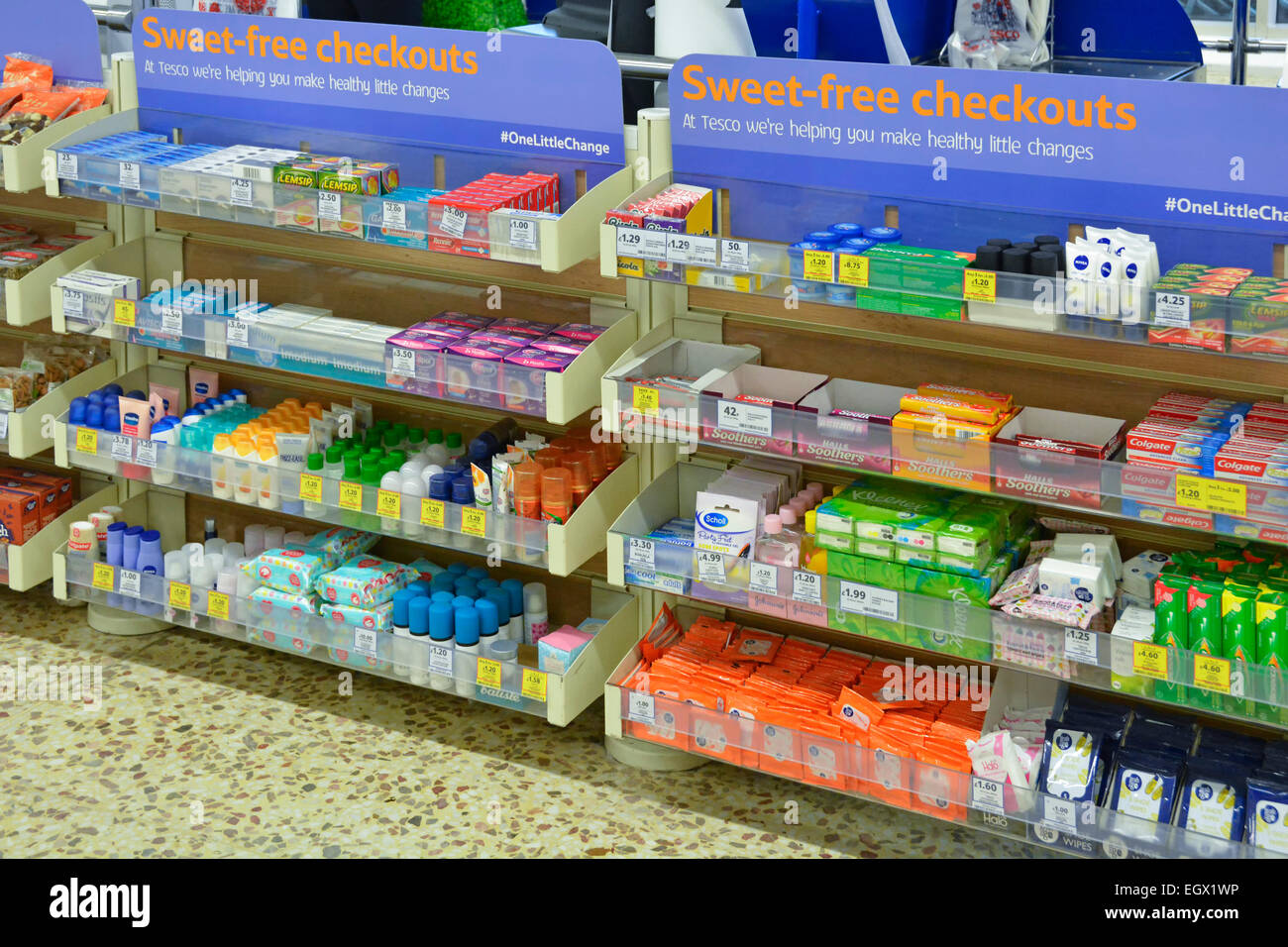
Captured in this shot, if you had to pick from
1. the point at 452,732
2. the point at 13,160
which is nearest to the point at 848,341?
the point at 452,732

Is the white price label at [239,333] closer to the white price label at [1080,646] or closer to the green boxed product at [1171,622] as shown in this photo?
the white price label at [1080,646]

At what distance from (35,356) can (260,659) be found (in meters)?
1.22

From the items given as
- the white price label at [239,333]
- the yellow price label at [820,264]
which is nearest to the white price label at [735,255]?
the yellow price label at [820,264]

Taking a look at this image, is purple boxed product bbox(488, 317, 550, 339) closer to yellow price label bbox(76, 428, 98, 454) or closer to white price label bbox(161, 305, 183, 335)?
white price label bbox(161, 305, 183, 335)

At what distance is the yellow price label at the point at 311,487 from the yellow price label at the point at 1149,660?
222cm

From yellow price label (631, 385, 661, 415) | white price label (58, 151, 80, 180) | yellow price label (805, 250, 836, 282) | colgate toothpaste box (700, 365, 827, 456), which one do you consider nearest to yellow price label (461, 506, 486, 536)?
yellow price label (631, 385, 661, 415)

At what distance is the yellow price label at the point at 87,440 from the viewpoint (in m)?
4.39

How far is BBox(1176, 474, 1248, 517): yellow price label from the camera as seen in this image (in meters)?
2.96

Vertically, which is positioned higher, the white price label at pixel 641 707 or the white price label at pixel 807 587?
the white price label at pixel 807 587

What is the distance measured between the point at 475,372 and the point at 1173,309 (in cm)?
172

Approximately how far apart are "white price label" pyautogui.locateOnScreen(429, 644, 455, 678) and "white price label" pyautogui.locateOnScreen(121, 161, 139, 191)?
5.01ft

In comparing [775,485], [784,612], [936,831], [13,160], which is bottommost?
[936,831]
